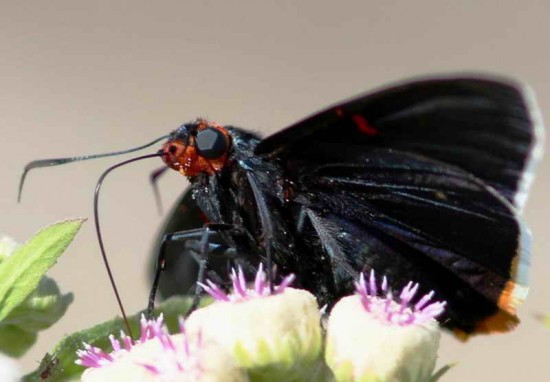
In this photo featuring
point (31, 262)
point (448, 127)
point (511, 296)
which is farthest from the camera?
point (511, 296)

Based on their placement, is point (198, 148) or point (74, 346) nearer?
point (74, 346)

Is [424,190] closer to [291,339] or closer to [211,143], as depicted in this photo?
[211,143]

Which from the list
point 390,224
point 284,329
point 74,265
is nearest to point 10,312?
point 284,329

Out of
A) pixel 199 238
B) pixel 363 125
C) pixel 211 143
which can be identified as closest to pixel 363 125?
pixel 363 125

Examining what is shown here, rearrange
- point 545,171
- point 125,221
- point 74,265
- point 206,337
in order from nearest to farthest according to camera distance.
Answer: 1. point 206,337
2. point 74,265
3. point 125,221
4. point 545,171

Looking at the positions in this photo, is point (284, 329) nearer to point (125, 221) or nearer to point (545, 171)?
point (125, 221)

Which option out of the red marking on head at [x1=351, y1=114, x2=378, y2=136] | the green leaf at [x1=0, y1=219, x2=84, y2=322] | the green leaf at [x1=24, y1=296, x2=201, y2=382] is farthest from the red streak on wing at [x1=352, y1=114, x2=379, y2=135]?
the green leaf at [x1=0, y1=219, x2=84, y2=322]
